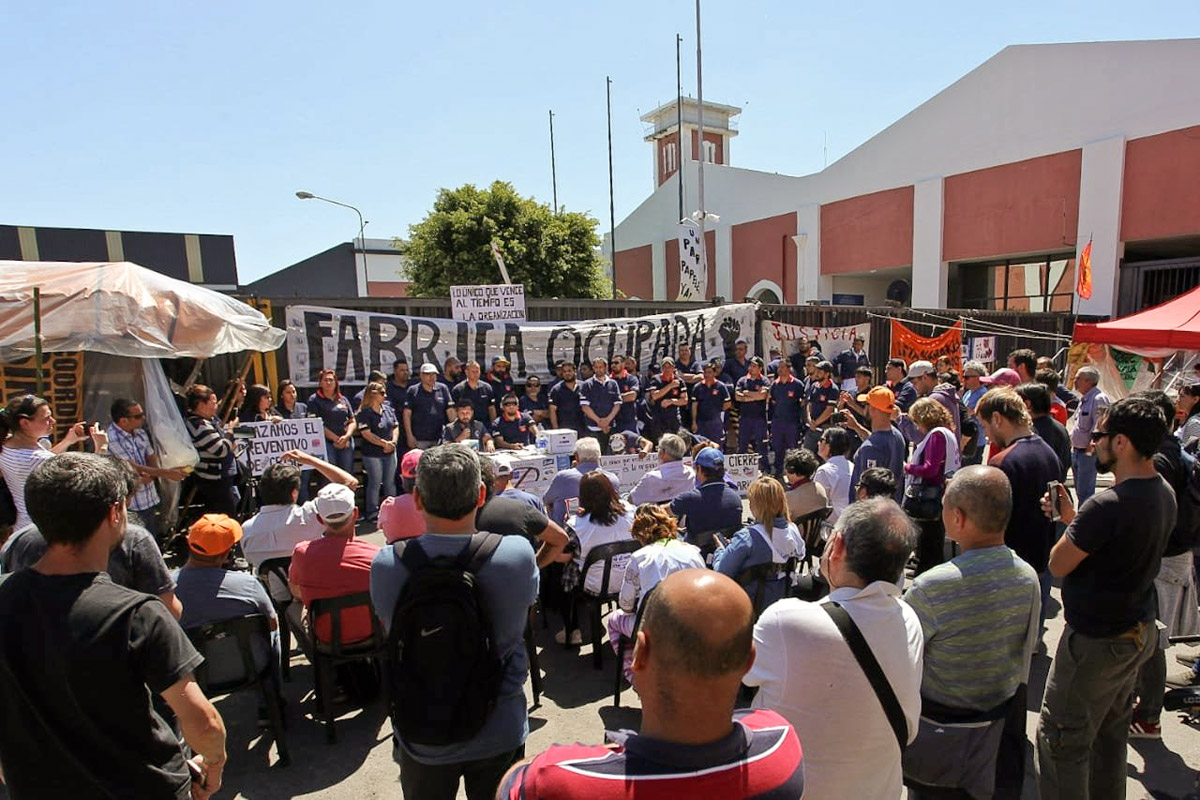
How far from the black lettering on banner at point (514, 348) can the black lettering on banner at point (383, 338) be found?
153 centimetres

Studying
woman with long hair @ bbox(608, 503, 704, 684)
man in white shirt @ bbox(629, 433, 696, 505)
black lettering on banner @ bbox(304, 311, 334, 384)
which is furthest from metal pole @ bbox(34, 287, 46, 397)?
woman with long hair @ bbox(608, 503, 704, 684)

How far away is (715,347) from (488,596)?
1063 centimetres

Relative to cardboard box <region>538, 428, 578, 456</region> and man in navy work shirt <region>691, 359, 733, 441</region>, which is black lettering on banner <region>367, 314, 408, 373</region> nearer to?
cardboard box <region>538, 428, 578, 456</region>

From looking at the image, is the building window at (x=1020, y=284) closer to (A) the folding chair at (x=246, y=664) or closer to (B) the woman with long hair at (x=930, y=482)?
(B) the woman with long hair at (x=930, y=482)

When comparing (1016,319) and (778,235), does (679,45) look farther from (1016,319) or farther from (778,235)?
(1016,319)

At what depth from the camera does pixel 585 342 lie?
35.7 feet

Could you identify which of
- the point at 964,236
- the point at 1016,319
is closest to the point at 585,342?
the point at 1016,319

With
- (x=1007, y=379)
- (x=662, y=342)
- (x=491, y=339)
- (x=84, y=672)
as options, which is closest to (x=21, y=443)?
(x=84, y=672)

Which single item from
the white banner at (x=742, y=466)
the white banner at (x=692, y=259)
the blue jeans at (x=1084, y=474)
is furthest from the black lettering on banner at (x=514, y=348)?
the white banner at (x=692, y=259)

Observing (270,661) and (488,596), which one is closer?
(488,596)

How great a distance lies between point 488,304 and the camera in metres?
10.1

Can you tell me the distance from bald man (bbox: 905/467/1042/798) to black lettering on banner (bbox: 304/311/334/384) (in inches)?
321

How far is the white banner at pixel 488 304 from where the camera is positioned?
9.90 m

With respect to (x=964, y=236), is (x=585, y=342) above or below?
below
